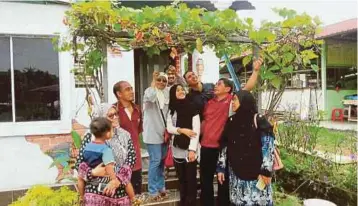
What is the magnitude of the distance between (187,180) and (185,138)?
1.39 ft

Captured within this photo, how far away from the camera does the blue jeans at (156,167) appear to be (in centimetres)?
395

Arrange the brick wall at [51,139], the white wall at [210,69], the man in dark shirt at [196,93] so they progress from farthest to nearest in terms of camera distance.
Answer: the white wall at [210,69]
the brick wall at [51,139]
the man in dark shirt at [196,93]

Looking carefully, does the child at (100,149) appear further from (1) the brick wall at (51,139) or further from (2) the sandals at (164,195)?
(1) the brick wall at (51,139)

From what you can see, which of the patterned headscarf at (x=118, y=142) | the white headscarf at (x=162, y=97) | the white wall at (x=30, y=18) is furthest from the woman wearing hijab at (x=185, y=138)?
the white wall at (x=30, y=18)

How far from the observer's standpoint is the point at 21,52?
520 centimetres

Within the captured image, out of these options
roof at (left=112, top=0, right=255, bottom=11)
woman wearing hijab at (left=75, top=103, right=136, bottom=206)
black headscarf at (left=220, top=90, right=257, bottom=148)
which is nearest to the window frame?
roof at (left=112, top=0, right=255, bottom=11)

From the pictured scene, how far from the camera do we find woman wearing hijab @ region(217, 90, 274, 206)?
10.5 ft

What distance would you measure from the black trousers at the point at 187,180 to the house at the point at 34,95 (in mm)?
1729

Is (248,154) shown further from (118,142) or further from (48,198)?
(48,198)

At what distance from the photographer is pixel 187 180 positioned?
3.67 metres

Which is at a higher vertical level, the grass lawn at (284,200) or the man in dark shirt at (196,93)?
the man in dark shirt at (196,93)

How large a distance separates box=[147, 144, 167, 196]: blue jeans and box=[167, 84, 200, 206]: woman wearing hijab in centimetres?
29

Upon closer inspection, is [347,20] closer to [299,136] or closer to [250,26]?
[299,136]

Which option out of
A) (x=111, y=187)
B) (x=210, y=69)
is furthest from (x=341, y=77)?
(x=111, y=187)
